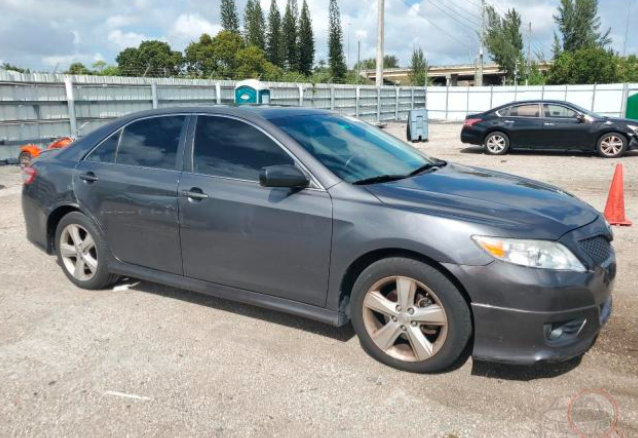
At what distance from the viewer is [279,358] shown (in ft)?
11.6

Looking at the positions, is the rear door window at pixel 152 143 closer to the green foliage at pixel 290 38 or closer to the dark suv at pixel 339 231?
the dark suv at pixel 339 231

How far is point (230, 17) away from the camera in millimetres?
92062

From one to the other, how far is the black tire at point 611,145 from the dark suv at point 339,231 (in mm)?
11115

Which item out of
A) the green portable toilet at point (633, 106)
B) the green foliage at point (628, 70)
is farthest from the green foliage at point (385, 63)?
the green portable toilet at point (633, 106)

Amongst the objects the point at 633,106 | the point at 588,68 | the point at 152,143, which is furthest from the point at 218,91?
the point at 588,68

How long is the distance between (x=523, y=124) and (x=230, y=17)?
8608 cm

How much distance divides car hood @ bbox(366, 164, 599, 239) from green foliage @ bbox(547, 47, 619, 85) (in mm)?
56295

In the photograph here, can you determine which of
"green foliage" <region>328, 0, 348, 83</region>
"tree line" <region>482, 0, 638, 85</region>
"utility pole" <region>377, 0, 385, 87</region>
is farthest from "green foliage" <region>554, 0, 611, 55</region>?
"utility pole" <region>377, 0, 385, 87</region>

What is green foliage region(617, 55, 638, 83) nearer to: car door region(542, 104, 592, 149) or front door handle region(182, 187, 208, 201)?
car door region(542, 104, 592, 149)

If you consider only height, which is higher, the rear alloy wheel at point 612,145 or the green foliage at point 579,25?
the green foliage at point 579,25

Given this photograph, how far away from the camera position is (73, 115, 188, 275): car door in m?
4.09

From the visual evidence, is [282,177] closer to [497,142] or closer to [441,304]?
[441,304]

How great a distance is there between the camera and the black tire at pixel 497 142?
48.9ft

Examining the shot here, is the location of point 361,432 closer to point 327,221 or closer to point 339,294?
point 339,294
